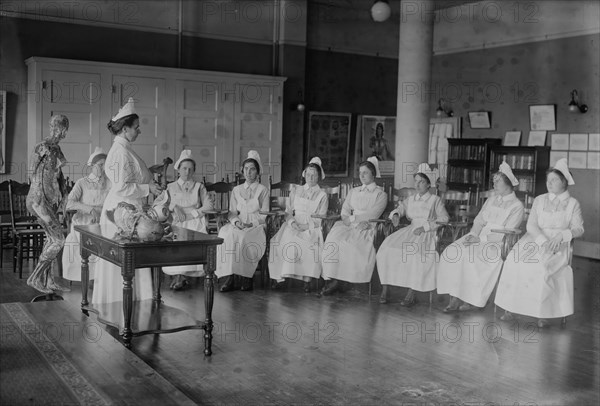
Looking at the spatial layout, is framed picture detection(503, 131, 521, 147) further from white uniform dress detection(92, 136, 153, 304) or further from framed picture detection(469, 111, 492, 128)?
white uniform dress detection(92, 136, 153, 304)

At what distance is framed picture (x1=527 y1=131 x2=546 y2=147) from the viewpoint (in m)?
10.5

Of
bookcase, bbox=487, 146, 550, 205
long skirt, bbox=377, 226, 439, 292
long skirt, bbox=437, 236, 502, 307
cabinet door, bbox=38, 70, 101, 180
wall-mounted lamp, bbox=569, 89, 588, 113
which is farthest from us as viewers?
bookcase, bbox=487, 146, 550, 205

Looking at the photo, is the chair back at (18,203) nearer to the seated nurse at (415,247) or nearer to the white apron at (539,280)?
the seated nurse at (415,247)

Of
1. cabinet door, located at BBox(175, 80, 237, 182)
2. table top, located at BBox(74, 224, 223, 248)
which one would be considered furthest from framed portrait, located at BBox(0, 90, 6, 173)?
table top, located at BBox(74, 224, 223, 248)

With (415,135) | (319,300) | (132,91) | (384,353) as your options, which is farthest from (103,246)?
(132,91)

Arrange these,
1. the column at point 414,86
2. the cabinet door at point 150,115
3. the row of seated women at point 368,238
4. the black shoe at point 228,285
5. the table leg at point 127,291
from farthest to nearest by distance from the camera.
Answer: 1. the cabinet door at point 150,115
2. the column at point 414,86
3. the black shoe at point 228,285
4. the row of seated women at point 368,238
5. the table leg at point 127,291

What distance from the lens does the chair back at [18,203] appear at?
7539mm

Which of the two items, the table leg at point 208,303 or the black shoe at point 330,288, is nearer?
the table leg at point 208,303

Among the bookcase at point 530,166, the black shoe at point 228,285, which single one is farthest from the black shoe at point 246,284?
the bookcase at point 530,166

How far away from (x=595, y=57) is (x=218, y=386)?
7.89 metres

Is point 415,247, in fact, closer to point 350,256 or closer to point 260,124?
point 350,256

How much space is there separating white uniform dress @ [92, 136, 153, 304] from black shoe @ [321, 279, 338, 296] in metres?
1.99

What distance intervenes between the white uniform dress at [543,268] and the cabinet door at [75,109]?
20.2 ft

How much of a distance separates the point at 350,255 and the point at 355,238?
0.18 metres
